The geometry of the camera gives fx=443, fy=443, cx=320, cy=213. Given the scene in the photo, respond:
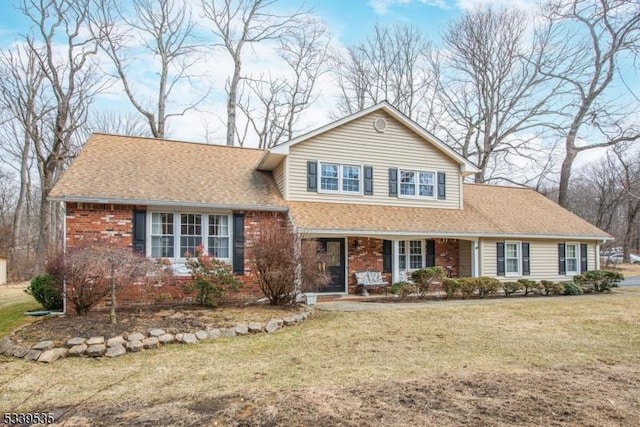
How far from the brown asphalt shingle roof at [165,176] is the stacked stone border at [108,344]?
4565 millimetres

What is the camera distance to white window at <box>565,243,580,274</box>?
1816cm

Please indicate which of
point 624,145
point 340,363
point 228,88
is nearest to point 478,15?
point 624,145

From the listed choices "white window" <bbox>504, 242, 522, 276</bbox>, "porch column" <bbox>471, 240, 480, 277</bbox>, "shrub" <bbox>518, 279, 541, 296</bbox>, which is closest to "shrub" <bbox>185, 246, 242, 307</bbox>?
"porch column" <bbox>471, 240, 480, 277</bbox>

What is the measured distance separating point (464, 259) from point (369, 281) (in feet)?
13.7

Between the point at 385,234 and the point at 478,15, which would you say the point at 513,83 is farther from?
the point at 385,234

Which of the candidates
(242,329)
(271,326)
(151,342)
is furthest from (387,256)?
(151,342)

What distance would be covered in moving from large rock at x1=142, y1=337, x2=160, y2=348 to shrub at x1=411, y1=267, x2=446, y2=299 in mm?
8039

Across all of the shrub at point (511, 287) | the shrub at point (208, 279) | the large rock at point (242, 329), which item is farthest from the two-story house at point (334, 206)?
the large rock at point (242, 329)

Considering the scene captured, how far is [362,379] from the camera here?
19.0 ft

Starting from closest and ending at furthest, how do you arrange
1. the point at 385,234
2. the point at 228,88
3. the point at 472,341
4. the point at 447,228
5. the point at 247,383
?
1. the point at 247,383
2. the point at 472,341
3. the point at 385,234
4. the point at 447,228
5. the point at 228,88

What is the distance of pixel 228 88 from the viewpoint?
28312 millimetres

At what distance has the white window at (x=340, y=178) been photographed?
1511cm

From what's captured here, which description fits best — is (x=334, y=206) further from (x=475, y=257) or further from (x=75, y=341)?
(x=75, y=341)

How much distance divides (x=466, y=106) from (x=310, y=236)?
71.4 ft
